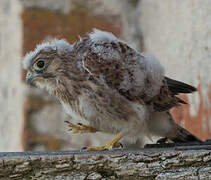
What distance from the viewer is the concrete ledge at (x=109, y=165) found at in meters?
1.43

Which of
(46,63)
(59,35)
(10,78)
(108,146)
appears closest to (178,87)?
(108,146)

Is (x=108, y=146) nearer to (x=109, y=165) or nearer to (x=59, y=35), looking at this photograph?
(x=109, y=165)

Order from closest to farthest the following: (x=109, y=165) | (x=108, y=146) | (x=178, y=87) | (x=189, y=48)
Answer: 1. (x=109, y=165)
2. (x=108, y=146)
3. (x=178, y=87)
4. (x=189, y=48)

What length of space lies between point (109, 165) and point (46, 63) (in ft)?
2.67

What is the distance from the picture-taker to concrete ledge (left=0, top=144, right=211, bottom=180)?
4.69 ft

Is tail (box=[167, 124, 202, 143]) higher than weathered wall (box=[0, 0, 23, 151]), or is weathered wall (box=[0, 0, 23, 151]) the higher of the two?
weathered wall (box=[0, 0, 23, 151])

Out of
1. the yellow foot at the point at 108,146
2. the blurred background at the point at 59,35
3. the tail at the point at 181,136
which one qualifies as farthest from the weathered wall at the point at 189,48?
the yellow foot at the point at 108,146

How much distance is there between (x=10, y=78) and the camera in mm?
3404

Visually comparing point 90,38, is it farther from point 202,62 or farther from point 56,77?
point 202,62

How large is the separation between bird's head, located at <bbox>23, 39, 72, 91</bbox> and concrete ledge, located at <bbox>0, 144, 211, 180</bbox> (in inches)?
27.5

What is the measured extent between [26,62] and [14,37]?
1.20m

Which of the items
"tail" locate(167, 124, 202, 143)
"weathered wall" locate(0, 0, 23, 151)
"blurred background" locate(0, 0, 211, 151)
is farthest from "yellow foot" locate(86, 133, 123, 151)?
"weathered wall" locate(0, 0, 23, 151)

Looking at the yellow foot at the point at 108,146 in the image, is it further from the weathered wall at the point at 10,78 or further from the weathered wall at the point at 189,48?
the weathered wall at the point at 10,78

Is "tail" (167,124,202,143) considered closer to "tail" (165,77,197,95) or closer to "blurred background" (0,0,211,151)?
"tail" (165,77,197,95)
